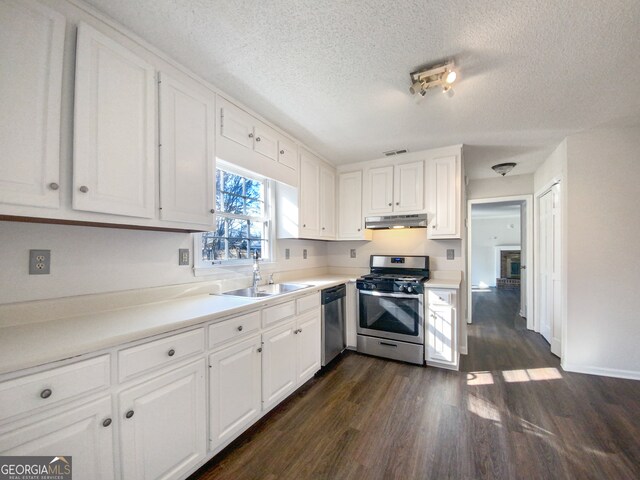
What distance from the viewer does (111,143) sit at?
4.39 ft

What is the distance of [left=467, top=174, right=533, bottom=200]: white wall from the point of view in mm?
4160

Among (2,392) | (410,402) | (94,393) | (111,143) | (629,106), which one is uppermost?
(629,106)

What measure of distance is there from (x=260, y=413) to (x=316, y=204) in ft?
7.10

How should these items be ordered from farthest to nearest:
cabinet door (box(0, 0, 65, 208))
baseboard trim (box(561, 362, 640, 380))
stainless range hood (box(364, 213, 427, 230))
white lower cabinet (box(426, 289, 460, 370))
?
stainless range hood (box(364, 213, 427, 230)) → white lower cabinet (box(426, 289, 460, 370)) → baseboard trim (box(561, 362, 640, 380)) → cabinet door (box(0, 0, 65, 208))

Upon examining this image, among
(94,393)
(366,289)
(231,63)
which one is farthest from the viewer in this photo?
(366,289)

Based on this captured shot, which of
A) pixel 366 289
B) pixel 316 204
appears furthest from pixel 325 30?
pixel 366 289

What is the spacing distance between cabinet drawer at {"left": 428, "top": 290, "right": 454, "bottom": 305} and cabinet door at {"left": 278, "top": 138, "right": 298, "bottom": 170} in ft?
6.49

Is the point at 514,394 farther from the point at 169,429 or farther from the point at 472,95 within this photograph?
the point at 169,429

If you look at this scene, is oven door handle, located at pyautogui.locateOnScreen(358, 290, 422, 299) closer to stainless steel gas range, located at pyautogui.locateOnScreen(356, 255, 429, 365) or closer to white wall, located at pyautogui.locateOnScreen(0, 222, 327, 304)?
stainless steel gas range, located at pyautogui.locateOnScreen(356, 255, 429, 365)

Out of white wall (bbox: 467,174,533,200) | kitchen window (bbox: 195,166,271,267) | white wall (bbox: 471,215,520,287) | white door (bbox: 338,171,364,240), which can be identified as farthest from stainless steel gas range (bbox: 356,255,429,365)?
white wall (bbox: 471,215,520,287)

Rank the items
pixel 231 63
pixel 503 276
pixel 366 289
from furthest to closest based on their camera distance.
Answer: pixel 503 276
pixel 366 289
pixel 231 63

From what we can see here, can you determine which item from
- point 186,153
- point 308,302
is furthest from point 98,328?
point 308,302

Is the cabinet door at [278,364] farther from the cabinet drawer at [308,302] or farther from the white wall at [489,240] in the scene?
the white wall at [489,240]

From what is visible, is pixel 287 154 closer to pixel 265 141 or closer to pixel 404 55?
pixel 265 141
